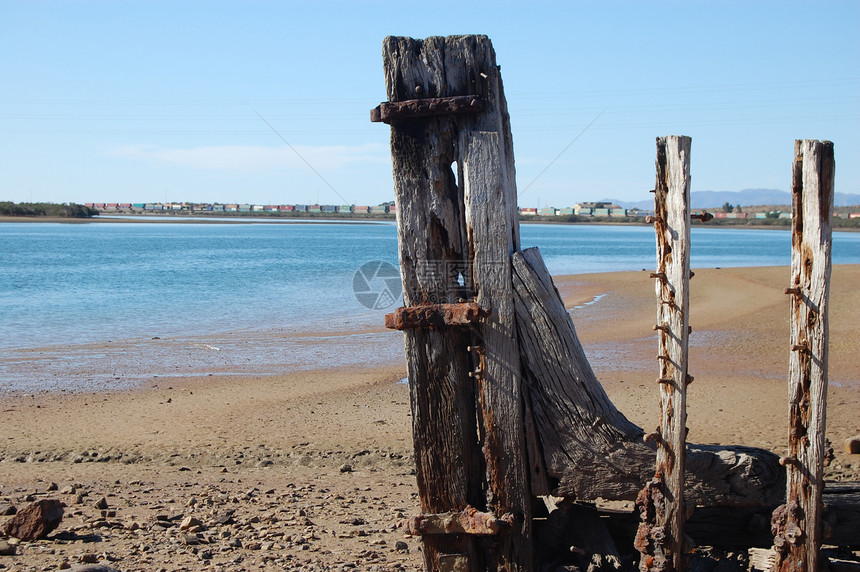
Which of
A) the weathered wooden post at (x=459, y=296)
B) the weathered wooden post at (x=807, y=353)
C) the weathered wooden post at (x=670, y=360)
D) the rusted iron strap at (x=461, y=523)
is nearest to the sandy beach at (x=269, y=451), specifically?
the rusted iron strap at (x=461, y=523)

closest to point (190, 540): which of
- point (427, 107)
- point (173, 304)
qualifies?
point (427, 107)

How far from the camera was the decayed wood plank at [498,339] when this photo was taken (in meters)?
3.77

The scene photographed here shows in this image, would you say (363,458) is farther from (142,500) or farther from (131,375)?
Result: (131,375)

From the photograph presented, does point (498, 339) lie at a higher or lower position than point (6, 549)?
higher

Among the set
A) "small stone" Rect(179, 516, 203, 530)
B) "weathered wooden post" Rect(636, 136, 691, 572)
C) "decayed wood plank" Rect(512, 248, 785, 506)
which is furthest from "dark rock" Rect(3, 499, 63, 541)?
"weathered wooden post" Rect(636, 136, 691, 572)

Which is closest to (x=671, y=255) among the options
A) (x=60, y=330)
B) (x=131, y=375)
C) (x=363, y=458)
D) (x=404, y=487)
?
(x=404, y=487)

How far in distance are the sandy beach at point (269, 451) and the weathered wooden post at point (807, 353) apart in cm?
229

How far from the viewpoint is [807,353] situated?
11.4 ft

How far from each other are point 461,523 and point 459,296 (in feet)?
3.73

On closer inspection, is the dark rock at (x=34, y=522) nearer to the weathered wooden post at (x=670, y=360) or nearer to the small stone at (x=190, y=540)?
the small stone at (x=190, y=540)

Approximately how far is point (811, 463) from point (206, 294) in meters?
26.6

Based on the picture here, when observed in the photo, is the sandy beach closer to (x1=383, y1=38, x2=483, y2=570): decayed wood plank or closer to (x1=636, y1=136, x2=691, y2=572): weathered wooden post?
(x1=383, y1=38, x2=483, y2=570): decayed wood plank

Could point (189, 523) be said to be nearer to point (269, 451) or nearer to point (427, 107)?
point (269, 451)

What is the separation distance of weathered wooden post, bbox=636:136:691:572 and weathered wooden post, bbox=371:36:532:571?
0.63 m
